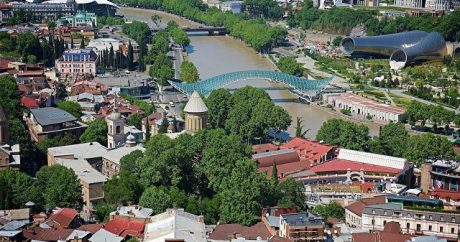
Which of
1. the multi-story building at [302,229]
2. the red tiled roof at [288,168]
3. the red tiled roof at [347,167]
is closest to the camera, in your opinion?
the multi-story building at [302,229]

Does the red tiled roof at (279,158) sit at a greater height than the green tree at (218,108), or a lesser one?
lesser

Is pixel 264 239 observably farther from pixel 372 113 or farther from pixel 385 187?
pixel 372 113

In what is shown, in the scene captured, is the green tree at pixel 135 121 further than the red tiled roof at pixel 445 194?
Yes

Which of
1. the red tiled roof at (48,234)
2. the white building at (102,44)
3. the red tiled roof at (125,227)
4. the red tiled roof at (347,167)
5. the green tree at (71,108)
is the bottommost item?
the red tiled roof at (347,167)

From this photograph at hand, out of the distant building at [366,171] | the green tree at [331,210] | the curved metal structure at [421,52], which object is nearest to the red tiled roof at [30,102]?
the distant building at [366,171]

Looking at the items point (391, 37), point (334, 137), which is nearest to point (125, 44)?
point (391, 37)

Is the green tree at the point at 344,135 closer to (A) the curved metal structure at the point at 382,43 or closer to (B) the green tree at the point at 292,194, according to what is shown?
(B) the green tree at the point at 292,194

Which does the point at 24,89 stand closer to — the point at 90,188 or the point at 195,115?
the point at 195,115

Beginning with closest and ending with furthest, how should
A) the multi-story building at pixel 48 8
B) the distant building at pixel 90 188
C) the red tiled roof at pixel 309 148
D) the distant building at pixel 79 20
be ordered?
the distant building at pixel 90 188 < the red tiled roof at pixel 309 148 < the distant building at pixel 79 20 < the multi-story building at pixel 48 8
